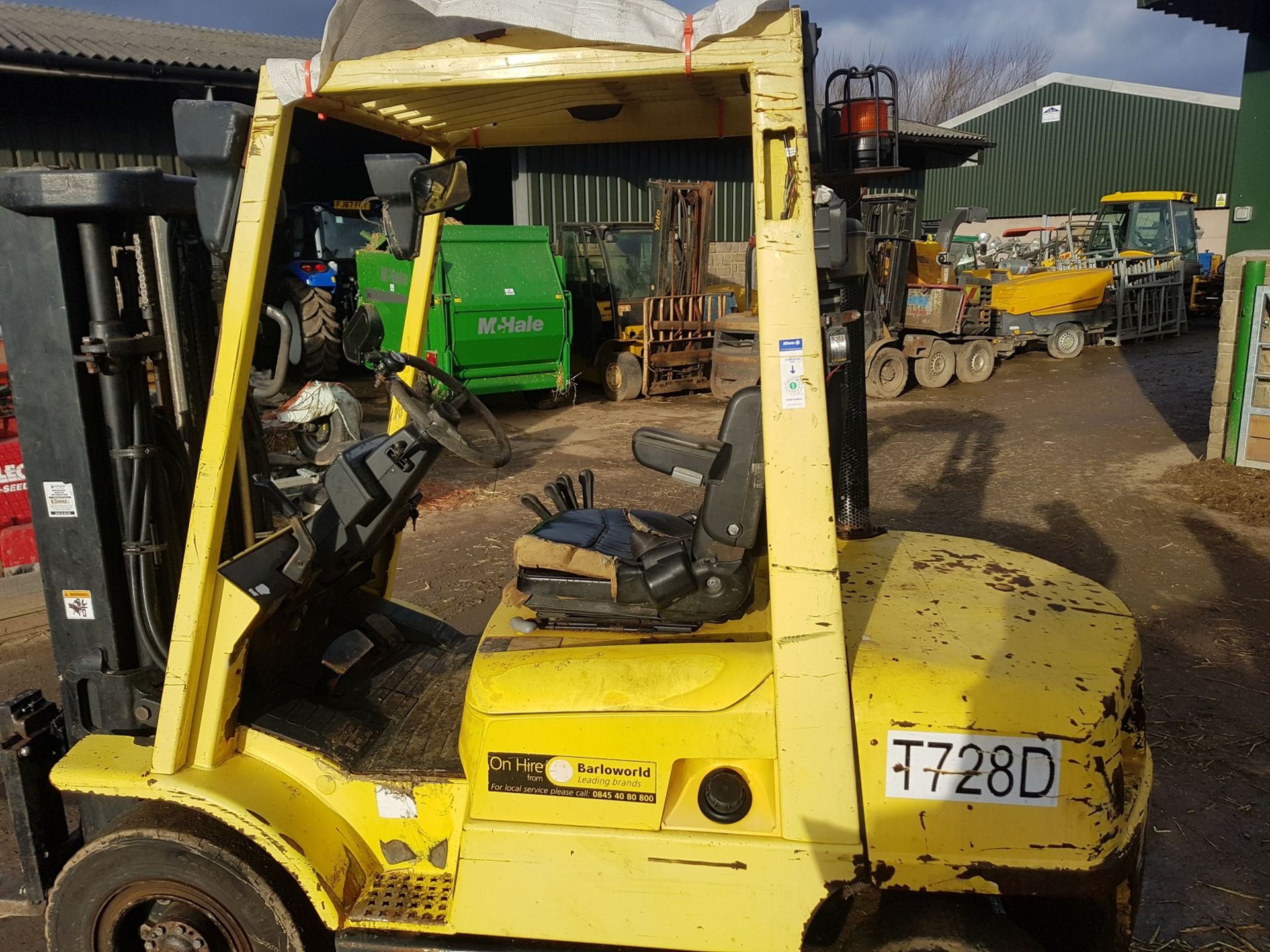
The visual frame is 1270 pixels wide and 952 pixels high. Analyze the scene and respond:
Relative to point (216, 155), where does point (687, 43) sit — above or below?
above

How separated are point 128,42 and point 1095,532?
48.0 ft

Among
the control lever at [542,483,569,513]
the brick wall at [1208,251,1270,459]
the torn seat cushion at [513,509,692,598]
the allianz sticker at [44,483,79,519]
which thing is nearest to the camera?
the torn seat cushion at [513,509,692,598]

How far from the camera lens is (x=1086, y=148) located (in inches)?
1183

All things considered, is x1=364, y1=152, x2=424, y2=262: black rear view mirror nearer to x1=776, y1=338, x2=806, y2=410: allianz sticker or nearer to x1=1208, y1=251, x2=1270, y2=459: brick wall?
x1=776, y1=338, x2=806, y2=410: allianz sticker

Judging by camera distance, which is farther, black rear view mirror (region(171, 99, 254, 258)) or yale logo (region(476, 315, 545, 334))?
yale logo (region(476, 315, 545, 334))

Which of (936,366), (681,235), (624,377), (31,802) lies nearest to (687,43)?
(31,802)

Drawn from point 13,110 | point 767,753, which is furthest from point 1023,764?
point 13,110

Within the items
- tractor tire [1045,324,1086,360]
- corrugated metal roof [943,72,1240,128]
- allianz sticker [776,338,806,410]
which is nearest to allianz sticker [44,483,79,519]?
allianz sticker [776,338,806,410]

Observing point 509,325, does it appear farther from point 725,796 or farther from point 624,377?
point 725,796

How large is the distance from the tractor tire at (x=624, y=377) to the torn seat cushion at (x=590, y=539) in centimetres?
1071

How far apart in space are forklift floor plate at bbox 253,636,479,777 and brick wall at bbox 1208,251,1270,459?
791 cm

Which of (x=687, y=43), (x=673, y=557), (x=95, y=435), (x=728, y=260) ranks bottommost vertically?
(x=673, y=557)

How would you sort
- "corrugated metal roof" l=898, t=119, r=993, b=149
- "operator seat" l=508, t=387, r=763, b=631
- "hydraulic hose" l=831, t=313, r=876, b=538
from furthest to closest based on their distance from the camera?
"corrugated metal roof" l=898, t=119, r=993, b=149 < "hydraulic hose" l=831, t=313, r=876, b=538 < "operator seat" l=508, t=387, r=763, b=631

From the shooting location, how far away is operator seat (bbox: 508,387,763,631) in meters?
2.31
